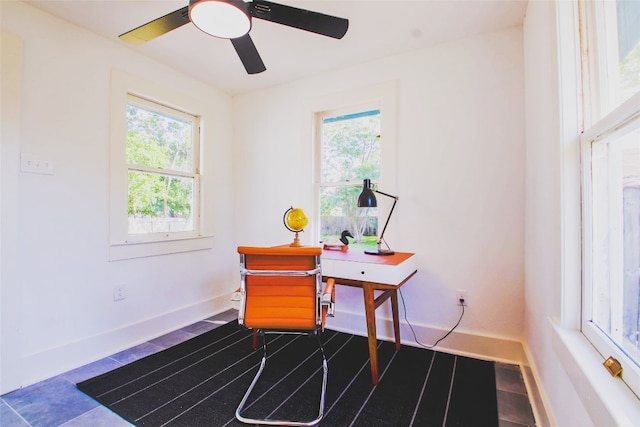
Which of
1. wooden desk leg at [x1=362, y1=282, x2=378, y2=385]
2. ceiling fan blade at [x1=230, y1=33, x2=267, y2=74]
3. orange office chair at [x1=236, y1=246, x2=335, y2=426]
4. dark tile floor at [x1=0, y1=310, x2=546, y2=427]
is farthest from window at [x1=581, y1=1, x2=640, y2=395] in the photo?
ceiling fan blade at [x1=230, y1=33, x2=267, y2=74]

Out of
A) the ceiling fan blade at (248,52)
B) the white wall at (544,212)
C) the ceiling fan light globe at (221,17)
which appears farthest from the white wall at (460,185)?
the ceiling fan light globe at (221,17)

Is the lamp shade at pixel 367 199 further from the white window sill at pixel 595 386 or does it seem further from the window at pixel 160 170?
the window at pixel 160 170

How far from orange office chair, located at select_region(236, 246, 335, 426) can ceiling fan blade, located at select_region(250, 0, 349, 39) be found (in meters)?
1.23

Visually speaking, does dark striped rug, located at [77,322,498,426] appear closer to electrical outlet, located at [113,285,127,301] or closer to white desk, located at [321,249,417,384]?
white desk, located at [321,249,417,384]

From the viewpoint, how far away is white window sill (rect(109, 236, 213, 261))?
2.33 m

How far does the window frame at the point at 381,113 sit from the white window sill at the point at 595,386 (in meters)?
1.49

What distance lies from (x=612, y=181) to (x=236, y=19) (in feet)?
5.73

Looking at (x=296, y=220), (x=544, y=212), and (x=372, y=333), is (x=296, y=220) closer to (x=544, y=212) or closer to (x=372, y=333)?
(x=372, y=333)

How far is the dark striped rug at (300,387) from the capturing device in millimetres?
1516

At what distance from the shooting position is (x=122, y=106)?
7.69 ft

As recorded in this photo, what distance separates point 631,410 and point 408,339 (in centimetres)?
177

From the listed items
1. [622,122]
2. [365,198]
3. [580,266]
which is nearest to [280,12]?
[365,198]

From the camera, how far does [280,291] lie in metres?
1.59

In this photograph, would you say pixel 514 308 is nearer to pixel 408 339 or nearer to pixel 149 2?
pixel 408 339
